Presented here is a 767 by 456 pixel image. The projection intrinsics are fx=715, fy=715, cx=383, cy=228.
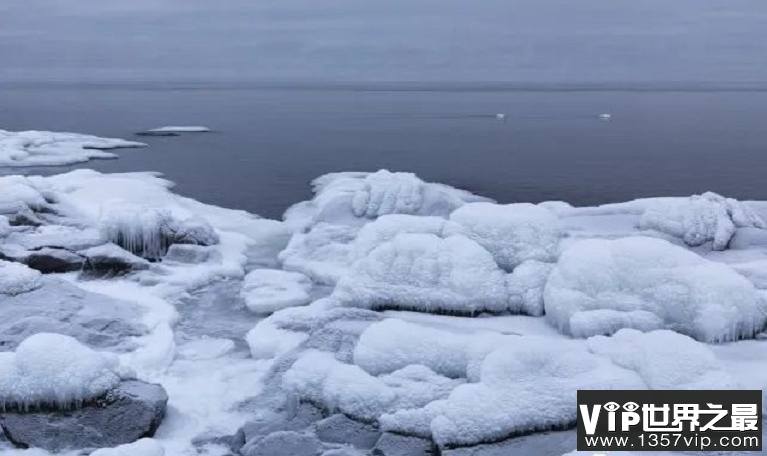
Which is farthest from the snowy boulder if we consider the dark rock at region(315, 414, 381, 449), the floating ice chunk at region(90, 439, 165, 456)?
the dark rock at region(315, 414, 381, 449)

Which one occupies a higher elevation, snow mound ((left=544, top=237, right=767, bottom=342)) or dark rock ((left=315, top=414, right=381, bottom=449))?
snow mound ((left=544, top=237, right=767, bottom=342))

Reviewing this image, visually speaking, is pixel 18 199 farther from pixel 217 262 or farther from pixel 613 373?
pixel 613 373

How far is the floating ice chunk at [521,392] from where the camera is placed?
27.5 feet

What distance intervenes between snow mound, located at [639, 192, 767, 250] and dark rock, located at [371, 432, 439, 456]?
10926 mm

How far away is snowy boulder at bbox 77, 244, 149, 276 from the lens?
1548cm

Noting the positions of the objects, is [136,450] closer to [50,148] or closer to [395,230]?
[395,230]

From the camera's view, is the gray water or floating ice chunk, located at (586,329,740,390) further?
the gray water

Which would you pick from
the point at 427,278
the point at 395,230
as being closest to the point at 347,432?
the point at 427,278

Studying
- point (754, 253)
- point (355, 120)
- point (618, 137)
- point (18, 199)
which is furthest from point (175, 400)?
point (355, 120)

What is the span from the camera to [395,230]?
48.2 feet

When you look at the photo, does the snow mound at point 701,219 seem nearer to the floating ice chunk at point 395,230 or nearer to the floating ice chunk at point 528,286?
the floating ice chunk at point 528,286

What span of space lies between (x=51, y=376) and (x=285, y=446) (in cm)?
320

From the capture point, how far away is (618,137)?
54.5 metres

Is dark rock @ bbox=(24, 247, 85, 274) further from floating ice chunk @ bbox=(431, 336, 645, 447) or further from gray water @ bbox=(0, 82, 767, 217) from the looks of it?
floating ice chunk @ bbox=(431, 336, 645, 447)
